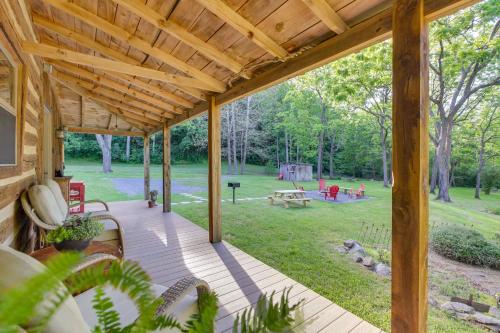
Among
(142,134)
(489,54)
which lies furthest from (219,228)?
(489,54)

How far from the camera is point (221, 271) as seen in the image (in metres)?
2.95

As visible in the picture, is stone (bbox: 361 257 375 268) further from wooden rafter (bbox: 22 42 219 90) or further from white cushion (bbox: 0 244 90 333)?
white cushion (bbox: 0 244 90 333)

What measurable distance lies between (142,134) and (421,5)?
742 cm

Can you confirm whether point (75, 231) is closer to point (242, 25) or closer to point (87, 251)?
point (87, 251)

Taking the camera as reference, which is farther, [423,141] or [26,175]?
[26,175]

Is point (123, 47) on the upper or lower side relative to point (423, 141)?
upper

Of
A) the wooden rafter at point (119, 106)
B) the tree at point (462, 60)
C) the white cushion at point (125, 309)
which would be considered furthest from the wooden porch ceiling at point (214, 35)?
the tree at point (462, 60)

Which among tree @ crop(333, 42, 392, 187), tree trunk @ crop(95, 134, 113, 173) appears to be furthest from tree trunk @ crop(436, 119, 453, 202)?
tree trunk @ crop(95, 134, 113, 173)

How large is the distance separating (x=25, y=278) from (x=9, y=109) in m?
1.63

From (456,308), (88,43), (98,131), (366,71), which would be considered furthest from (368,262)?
(98,131)

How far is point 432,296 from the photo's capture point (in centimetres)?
282

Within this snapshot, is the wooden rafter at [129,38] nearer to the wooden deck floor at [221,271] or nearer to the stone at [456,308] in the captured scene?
the wooden deck floor at [221,271]

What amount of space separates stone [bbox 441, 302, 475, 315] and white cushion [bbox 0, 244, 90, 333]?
3320 millimetres

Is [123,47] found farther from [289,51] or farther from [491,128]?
[491,128]
